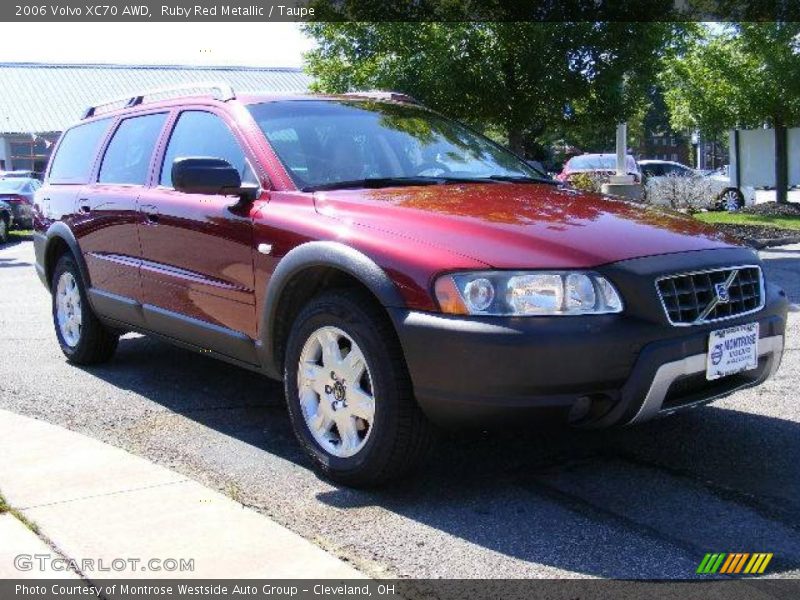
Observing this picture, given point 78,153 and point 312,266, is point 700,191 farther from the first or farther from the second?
point 312,266

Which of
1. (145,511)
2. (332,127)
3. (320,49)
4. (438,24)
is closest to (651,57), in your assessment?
(438,24)

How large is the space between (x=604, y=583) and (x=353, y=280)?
67.3 inches

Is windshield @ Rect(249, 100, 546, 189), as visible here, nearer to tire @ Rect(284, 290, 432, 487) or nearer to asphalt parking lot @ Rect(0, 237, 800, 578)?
tire @ Rect(284, 290, 432, 487)

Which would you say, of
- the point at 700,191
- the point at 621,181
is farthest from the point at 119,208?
the point at 700,191

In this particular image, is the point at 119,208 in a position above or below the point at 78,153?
below

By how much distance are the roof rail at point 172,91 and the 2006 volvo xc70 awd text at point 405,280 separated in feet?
0.13

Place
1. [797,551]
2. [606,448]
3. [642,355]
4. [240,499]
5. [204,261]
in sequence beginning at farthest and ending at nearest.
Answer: [204,261]
[606,448]
[240,499]
[642,355]
[797,551]

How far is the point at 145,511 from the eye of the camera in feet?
12.8

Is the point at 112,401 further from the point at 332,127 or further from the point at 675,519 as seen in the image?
the point at 675,519

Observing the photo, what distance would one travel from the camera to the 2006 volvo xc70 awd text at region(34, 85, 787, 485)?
12.2 ft

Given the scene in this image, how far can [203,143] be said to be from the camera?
542 cm

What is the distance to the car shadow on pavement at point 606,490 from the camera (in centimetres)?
354

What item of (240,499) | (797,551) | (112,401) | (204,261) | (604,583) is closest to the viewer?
(604,583)

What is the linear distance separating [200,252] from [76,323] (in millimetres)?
2135
